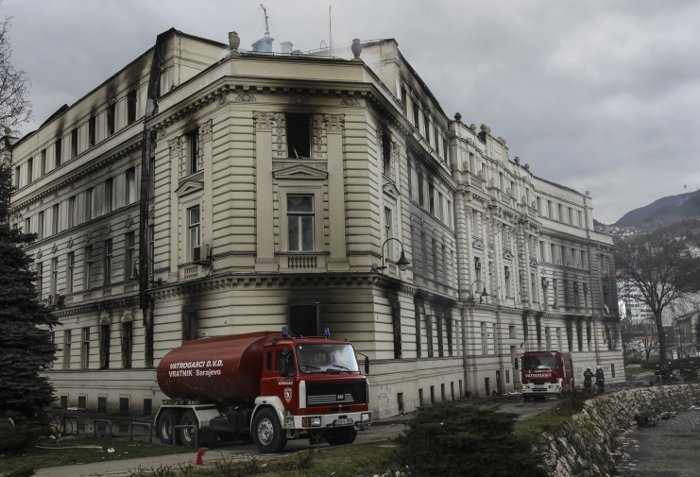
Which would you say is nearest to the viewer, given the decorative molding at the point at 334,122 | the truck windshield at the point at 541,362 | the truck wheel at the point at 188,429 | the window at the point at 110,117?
the truck wheel at the point at 188,429

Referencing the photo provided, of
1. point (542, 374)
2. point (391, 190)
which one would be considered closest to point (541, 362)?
point (542, 374)

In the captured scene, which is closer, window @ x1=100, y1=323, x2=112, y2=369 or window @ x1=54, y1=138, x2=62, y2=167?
window @ x1=100, y1=323, x2=112, y2=369

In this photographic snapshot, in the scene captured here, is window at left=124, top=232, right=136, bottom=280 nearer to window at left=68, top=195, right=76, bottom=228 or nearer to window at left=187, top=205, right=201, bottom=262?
window at left=187, top=205, right=201, bottom=262

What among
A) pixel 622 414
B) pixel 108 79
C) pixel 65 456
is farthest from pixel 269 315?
pixel 622 414

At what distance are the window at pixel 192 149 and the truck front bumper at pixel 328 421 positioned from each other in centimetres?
1715

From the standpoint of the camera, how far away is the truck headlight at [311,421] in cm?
1955

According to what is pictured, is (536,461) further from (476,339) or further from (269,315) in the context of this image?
(476,339)

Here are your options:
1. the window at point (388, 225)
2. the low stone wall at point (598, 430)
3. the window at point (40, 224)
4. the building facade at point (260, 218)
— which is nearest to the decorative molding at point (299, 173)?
the building facade at point (260, 218)

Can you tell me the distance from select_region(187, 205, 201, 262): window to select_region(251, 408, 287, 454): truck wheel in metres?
13.7

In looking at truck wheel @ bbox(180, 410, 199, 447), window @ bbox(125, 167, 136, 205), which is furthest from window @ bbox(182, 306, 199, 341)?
window @ bbox(125, 167, 136, 205)

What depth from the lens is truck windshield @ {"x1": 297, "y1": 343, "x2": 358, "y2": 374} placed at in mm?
20453

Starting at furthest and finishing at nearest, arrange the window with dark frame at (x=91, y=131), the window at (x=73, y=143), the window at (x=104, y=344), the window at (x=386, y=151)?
the window at (x=73, y=143) → the window with dark frame at (x=91, y=131) → the window at (x=104, y=344) → the window at (x=386, y=151)

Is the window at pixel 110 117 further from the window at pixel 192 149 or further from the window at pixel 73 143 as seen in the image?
the window at pixel 192 149

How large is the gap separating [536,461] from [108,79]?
113 ft
